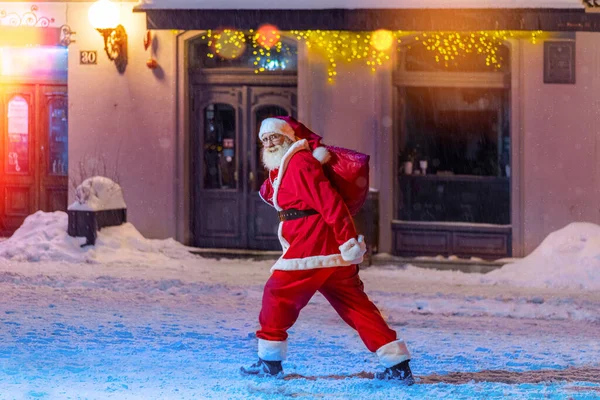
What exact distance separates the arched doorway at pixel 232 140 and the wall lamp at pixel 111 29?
40.6 inches

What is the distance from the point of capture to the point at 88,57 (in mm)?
15172

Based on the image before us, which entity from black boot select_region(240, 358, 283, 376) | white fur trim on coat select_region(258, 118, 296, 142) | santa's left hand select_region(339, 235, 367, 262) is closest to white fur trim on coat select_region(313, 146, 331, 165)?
white fur trim on coat select_region(258, 118, 296, 142)

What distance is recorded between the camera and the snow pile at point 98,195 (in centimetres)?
1393

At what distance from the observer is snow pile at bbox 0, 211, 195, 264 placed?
13297 millimetres

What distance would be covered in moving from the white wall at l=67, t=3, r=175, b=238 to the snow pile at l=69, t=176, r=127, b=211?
1.70 feet

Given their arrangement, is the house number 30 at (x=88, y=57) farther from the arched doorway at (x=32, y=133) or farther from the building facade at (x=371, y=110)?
the arched doorway at (x=32, y=133)

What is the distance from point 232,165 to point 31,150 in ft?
11.5

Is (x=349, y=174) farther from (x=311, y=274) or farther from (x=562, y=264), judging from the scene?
(x=562, y=264)

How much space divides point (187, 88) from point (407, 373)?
941cm

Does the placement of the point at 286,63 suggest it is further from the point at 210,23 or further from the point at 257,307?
the point at 257,307

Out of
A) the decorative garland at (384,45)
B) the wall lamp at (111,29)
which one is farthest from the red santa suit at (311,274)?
the wall lamp at (111,29)

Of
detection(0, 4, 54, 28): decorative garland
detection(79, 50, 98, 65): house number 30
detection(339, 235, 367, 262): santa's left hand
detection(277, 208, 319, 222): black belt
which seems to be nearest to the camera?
detection(339, 235, 367, 262): santa's left hand

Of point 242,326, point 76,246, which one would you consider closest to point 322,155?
point 242,326

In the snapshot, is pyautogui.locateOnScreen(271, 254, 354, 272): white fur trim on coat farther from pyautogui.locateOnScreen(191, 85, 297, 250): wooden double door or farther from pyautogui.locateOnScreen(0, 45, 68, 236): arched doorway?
pyautogui.locateOnScreen(0, 45, 68, 236): arched doorway
